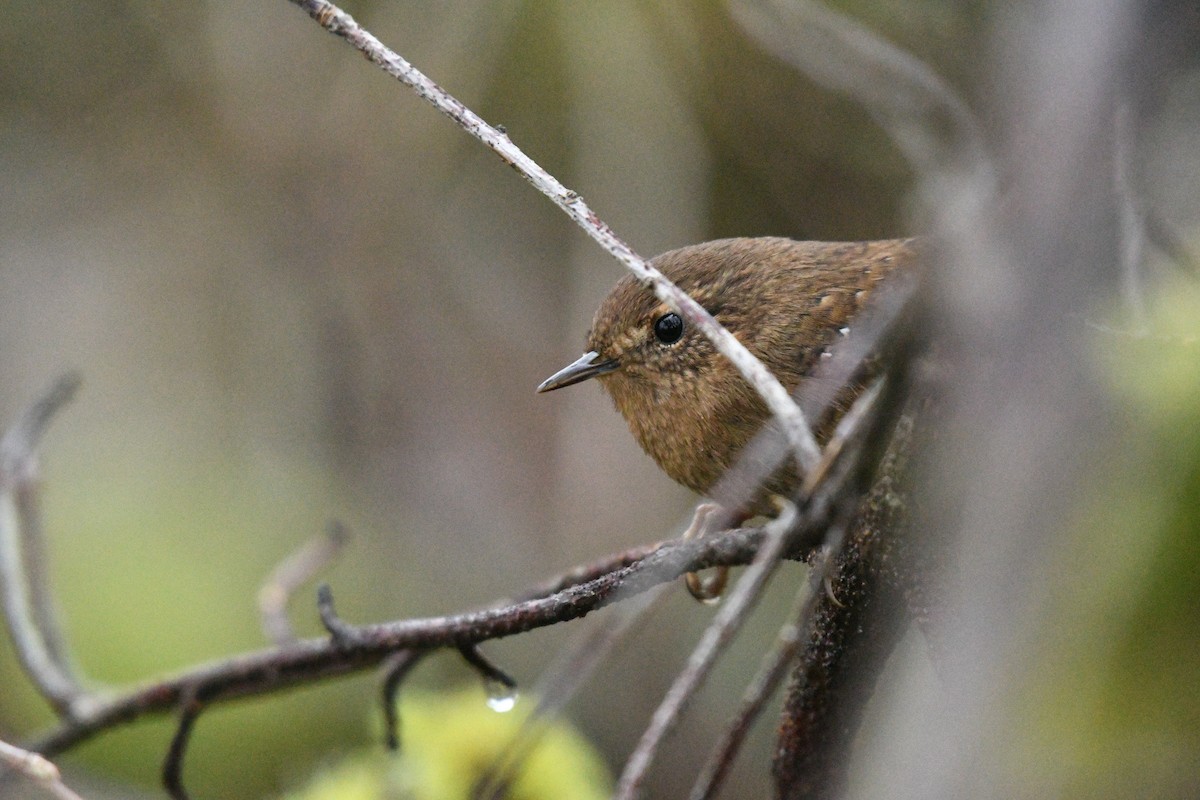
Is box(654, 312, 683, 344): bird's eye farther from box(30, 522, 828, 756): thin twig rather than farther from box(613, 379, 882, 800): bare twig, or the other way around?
box(613, 379, 882, 800): bare twig

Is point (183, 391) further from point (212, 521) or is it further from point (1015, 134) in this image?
point (1015, 134)

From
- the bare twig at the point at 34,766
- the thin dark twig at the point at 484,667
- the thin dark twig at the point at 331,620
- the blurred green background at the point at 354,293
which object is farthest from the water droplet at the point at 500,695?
the blurred green background at the point at 354,293

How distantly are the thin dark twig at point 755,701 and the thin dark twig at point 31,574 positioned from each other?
1.59 metres

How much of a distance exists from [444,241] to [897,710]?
4.33m

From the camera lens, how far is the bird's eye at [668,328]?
8.11 ft

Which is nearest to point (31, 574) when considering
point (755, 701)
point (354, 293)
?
point (755, 701)

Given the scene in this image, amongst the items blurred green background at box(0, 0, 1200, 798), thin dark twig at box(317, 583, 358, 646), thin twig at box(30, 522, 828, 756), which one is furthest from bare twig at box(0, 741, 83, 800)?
blurred green background at box(0, 0, 1200, 798)

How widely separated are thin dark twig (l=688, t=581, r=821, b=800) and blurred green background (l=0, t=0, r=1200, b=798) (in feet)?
9.21

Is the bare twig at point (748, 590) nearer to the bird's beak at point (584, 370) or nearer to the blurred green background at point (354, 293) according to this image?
the bird's beak at point (584, 370)

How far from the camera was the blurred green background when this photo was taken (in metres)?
4.37

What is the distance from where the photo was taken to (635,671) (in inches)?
184

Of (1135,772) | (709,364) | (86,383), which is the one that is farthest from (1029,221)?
(86,383)

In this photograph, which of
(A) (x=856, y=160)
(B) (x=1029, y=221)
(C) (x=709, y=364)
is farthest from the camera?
(A) (x=856, y=160)

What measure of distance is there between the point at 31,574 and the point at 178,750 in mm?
717
